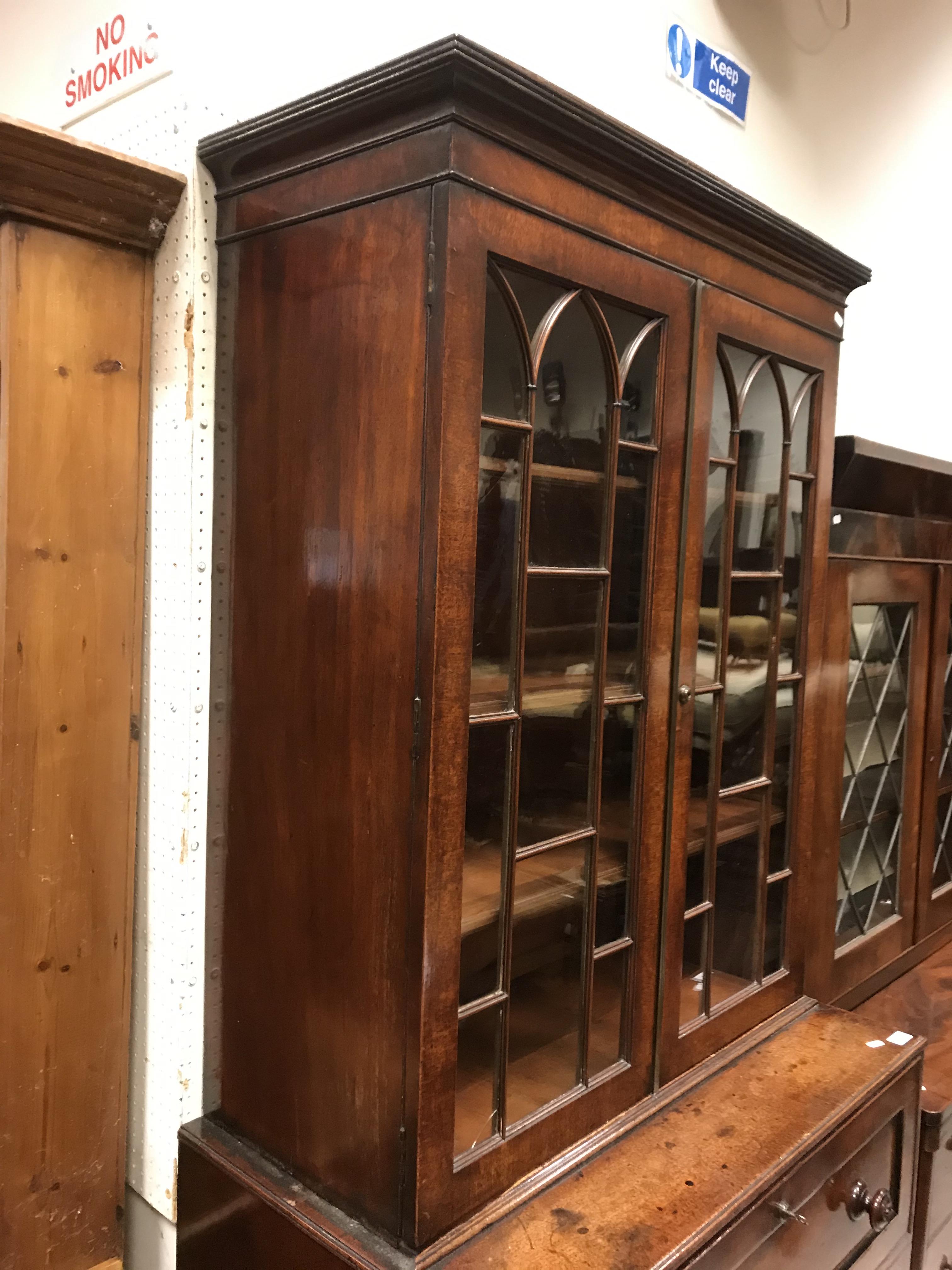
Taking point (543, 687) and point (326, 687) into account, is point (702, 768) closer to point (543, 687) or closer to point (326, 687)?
point (543, 687)

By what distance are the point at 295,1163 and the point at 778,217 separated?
1406 mm

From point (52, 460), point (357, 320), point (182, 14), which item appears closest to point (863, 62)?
point (182, 14)

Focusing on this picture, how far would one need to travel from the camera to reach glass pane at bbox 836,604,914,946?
6.18ft

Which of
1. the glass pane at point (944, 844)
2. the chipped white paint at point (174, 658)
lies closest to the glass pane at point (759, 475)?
the chipped white paint at point (174, 658)

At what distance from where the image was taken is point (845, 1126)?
1.35 metres

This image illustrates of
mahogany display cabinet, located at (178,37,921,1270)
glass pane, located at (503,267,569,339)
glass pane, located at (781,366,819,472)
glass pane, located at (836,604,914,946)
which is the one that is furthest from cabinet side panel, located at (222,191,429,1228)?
glass pane, located at (836,604,914,946)

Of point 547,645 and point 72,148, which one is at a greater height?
point 72,148

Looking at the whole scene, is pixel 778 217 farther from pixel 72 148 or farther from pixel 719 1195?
pixel 719 1195

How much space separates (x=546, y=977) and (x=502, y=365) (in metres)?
0.73

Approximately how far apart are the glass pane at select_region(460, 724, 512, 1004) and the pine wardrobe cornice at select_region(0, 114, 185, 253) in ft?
2.55

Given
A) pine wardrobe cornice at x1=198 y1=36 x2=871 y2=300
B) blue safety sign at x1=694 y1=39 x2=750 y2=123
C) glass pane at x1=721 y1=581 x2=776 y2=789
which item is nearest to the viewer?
pine wardrobe cornice at x1=198 y1=36 x2=871 y2=300

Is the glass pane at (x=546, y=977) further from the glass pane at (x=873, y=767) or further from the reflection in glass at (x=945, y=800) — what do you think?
the reflection in glass at (x=945, y=800)

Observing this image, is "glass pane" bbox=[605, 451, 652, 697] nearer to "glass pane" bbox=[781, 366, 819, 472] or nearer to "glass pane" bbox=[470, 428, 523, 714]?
"glass pane" bbox=[470, 428, 523, 714]

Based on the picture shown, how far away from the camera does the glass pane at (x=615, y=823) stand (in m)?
1.24
